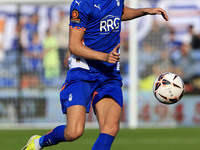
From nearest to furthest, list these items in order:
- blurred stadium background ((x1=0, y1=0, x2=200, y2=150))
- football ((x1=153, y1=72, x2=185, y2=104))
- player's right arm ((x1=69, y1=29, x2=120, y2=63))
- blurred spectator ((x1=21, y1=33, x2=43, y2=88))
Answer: player's right arm ((x1=69, y1=29, x2=120, y2=63)) < football ((x1=153, y1=72, x2=185, y2=104)) < blurred stadium background ((x1=0, y1=0, x2=200, y2=150)) < blurred spectator ((x1=21, y1=33, x2=43, y2=88))

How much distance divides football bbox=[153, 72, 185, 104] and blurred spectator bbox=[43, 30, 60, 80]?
7.33 m

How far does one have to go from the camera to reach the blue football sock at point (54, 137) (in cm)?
560

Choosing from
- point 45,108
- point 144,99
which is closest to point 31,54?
point 45,108

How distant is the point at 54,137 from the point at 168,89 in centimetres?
134

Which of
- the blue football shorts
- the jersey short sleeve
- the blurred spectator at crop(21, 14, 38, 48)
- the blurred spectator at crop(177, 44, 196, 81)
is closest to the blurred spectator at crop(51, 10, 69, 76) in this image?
the blurred spectator at crop(21, 14, 38, 48)

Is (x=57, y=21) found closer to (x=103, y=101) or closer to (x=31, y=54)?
(x=31, y=54)

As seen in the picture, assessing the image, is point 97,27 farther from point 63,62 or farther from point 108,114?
point 63,62

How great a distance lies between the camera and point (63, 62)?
43.4 feet

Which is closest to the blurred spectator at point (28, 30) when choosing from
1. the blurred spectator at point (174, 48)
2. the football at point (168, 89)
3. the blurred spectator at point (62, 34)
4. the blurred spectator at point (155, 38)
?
the blurred spectator at point (62, 34)

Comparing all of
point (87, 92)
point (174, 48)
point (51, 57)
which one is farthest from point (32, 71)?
point (87, 92)

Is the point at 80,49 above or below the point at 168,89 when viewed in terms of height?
above

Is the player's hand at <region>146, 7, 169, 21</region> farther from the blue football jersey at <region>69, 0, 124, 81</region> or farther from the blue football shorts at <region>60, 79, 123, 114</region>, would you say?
the blue football shorts at <region>60, 79, 123, 114</region>

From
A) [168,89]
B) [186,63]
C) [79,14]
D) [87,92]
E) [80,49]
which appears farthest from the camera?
[186,63]

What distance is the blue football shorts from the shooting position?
5.49m
